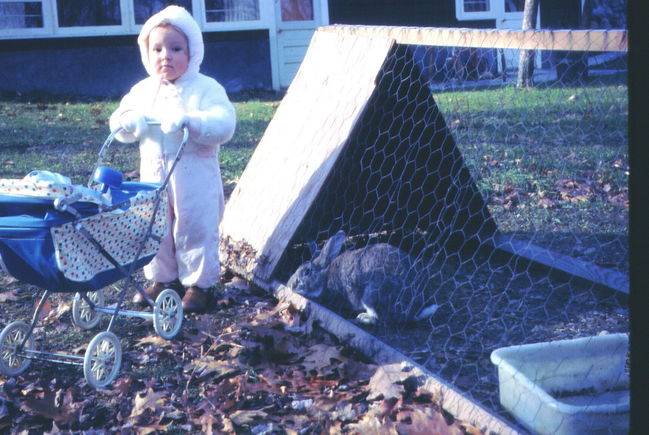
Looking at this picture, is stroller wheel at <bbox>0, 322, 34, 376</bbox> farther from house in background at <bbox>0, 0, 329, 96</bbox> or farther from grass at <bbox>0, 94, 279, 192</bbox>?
house in background at <bbox>0, 0, 329, 96</bbox>

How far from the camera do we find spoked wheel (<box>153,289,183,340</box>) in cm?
365

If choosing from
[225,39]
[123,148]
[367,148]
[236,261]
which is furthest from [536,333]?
[225,39]

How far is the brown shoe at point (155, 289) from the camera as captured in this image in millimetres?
4172

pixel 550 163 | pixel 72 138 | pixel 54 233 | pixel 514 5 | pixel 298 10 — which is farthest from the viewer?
pixel 514 5

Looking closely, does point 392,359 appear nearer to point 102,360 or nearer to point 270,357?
point 270,357

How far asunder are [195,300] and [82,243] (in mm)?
1080

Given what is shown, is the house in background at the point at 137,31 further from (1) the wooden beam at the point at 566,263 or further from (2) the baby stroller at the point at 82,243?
(2) the baby stroller at the point at 82,243

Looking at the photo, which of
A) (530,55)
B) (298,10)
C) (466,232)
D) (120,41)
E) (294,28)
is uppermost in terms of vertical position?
(298,10)

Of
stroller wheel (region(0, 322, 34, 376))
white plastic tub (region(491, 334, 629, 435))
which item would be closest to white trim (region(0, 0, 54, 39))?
stroller wheel (region(0, 322, 34, 376))

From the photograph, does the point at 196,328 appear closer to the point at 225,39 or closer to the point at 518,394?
the point at 518,394

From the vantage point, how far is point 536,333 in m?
3.65

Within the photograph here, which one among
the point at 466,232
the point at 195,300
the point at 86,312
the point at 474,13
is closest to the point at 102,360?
the point at 86,312

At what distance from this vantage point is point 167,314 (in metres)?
3.74

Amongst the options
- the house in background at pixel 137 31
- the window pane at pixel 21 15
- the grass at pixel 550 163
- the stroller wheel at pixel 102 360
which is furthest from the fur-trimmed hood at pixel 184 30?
the window pane at pixel 21 15
